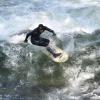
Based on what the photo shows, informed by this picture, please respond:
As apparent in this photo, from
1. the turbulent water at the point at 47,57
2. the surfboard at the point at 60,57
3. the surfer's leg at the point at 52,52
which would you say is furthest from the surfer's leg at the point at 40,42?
the turbulent water at the point at 47,57

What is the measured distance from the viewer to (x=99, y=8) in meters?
21.1

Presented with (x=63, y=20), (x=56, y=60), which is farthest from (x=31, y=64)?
(x=63, y=20)

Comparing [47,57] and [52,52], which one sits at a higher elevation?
[52,52]

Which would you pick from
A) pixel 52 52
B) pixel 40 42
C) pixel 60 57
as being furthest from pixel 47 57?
pixel 40 42

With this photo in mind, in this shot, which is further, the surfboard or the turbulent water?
the surfboard

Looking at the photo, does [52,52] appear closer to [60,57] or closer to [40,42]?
[60,57]

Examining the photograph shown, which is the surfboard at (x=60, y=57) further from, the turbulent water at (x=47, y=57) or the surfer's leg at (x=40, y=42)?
the surfer's leg at (x=40, y=42)

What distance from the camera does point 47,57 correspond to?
16562 mm

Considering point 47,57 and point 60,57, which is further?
point 47,57

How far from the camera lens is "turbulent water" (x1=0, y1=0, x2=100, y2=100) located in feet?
46.4

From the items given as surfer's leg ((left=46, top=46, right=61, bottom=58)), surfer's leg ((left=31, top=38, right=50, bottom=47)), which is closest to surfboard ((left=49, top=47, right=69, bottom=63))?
surfer's leg ((left=46, top=46, right=61, bottom=58))

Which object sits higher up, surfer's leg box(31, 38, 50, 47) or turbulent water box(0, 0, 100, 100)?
surfer's leg box(31, 38, 50, 47)

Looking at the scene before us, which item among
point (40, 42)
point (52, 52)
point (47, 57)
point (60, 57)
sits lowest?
point (47, 57)

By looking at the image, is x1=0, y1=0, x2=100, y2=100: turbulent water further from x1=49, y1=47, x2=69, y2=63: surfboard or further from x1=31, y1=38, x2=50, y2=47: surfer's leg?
x1=31, y1=38, x2=50, y2=47: surfer's leg
